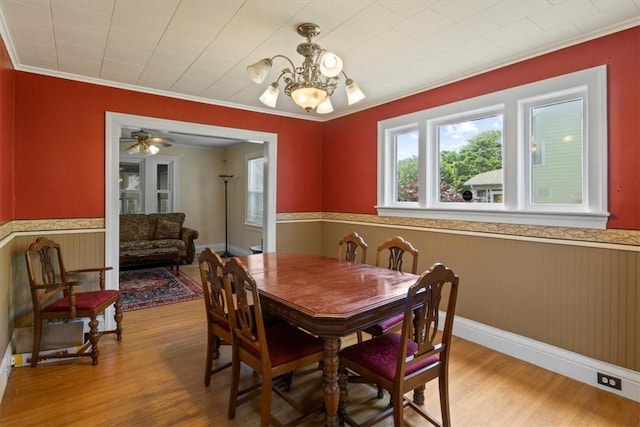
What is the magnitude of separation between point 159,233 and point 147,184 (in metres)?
1.47

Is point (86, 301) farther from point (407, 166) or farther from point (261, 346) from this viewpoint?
point (407, 166)

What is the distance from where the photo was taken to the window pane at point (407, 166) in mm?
3809

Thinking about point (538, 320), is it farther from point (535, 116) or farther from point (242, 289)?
point (242, 289)

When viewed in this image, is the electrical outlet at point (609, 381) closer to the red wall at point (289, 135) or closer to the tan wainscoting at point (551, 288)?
the tan wainscoting at point (551, 288)

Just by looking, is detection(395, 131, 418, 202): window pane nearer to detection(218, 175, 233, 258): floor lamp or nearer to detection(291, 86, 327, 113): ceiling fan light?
detection(291, 86, 327, 113): ceiling fan light

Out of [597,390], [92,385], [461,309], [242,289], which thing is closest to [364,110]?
[461,309]

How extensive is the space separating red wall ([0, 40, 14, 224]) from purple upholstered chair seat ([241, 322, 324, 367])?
2.04 metres

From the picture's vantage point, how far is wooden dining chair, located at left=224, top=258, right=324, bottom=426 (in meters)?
1.75

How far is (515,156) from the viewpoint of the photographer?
2840 mm

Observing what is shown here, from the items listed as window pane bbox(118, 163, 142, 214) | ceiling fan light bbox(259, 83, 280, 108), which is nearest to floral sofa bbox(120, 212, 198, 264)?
window pane bbox(118, 163, 142, 214)

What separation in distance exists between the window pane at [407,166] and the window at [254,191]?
3469 millimetres

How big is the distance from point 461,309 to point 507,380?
0.82 m

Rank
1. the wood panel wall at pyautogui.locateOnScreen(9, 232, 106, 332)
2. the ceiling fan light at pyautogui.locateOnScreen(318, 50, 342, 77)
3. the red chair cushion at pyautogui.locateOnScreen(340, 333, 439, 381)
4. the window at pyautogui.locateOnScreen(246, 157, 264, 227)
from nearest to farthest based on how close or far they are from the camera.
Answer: the red chair cushion at pyautogui.locateOnScreen(340, 333, 439, 381) → the ceiling fan light at pyautogui.locateOnScreen(318, 50, 342, 77) → the wood panel wall at pyautogui.locateOnScreen(9, 232, 106, 332) → the window at pyautogui.locateOnScreen(246, 157, 264, 227)

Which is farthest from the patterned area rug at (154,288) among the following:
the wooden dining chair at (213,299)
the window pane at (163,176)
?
the window pane at (163,176)
